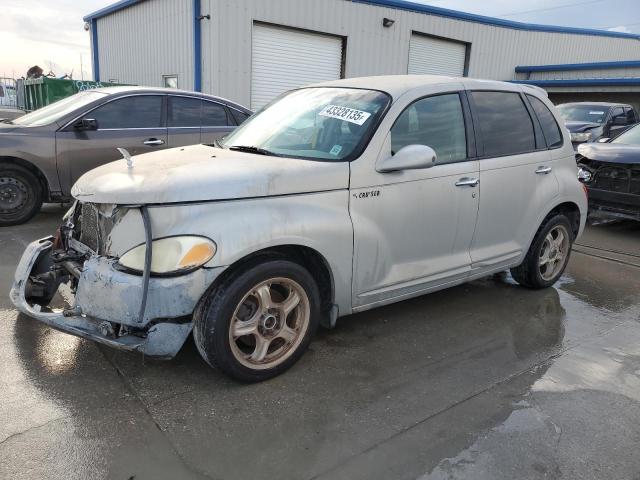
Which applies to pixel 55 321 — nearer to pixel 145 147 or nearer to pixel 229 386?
pixel 229 386

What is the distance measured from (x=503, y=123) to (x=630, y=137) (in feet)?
17.5

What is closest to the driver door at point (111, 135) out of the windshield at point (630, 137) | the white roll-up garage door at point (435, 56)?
the windshield at point (630, 137)

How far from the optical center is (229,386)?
3207 mm

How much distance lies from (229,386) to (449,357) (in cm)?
156

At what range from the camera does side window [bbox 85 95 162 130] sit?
6789 millimetres

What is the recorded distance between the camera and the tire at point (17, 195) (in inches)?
252

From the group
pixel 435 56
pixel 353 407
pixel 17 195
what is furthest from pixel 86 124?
pixel 435 56

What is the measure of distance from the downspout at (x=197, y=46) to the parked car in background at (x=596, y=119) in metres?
9.27

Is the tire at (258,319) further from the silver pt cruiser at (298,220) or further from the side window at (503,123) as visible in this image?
the side window at (503,123)

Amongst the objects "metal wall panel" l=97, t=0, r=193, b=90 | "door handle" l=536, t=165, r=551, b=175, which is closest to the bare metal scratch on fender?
"door handle" l=536, t=165, r=551, b=175

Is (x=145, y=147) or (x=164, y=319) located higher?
(x=145, y=147)

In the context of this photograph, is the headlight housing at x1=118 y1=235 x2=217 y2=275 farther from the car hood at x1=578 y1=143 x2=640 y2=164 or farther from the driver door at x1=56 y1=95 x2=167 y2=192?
the car hood at x1=578 y1=143 x2=640 y2=164

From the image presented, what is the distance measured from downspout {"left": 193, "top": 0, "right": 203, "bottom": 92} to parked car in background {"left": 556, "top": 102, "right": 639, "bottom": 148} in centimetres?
927

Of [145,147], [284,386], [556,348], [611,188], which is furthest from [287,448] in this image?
[611,188]
